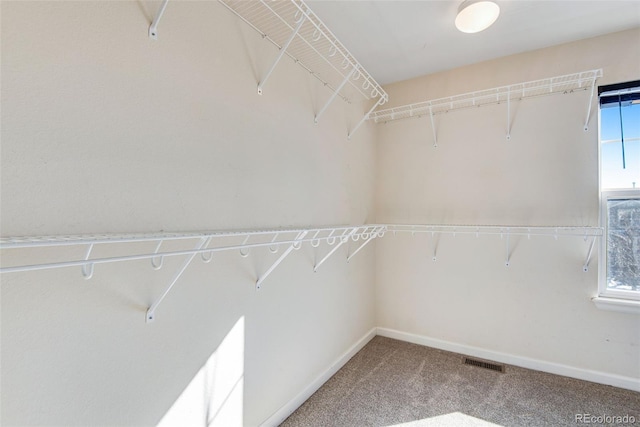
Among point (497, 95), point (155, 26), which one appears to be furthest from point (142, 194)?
point (497, 95)

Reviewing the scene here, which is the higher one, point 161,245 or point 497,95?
point 497,95

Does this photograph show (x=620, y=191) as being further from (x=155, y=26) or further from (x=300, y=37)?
(x=155, y=26)

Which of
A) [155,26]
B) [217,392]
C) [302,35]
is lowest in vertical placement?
[217,392]

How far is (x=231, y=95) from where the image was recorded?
4.26ft

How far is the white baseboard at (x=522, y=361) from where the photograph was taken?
1.89m

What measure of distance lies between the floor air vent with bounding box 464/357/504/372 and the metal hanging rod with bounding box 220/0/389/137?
201 centimetres

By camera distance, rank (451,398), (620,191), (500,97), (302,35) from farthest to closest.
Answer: (500,97), (620,191), (451,398), (302,35)

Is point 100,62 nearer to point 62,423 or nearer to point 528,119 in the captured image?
point 62,423

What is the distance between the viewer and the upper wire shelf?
129cm

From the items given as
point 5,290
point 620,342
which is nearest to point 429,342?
point 620,342

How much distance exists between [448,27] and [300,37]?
103cm

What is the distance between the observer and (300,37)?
1.53m

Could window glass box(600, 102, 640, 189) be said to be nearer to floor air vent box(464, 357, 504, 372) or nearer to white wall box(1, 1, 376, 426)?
floor air vent box(464, 357, 504, 372)

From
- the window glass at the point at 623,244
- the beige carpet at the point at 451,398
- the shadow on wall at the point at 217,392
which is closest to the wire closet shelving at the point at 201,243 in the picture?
the window glass at the point at 623,244
